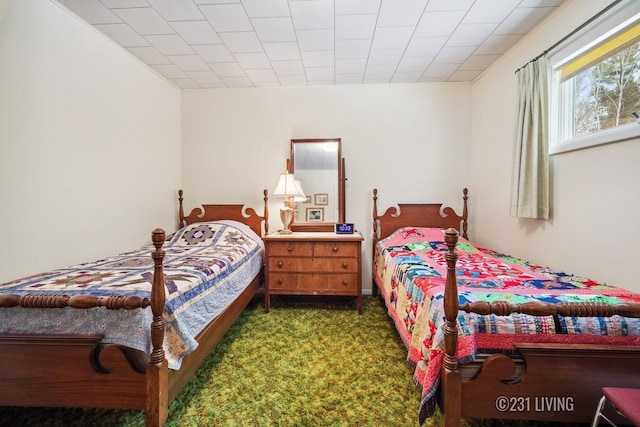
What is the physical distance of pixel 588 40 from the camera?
1708 mm

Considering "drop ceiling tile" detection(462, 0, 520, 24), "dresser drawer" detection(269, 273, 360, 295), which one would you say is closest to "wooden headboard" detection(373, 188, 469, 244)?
"dresser drawer" detection(269, 273, 360, 295)

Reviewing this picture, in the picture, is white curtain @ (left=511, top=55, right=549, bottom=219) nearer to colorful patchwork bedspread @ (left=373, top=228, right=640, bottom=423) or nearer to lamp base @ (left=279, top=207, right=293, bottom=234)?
colorful patchwork bedspread @ (left=373, top=228, right=640, bottom=423)

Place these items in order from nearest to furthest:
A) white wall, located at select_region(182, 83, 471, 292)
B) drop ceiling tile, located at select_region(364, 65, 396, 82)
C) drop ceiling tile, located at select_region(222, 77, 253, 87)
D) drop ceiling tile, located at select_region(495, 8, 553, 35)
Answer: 1. drop ceiling tile, located at select_region(495, 8, 553, 35)
2. drop ceiling tile, located at select_region(364, 65, 396, 82)
3. drop ceiling tile, located at select_region(222, 77, 253, 87)
4. white wall, located at select_region(182, 83, 471, 292)

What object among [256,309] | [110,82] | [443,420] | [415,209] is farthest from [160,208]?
[443,420]

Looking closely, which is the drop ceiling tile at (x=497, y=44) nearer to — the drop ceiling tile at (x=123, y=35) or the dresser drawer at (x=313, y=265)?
the dresser drawer at (x=313, y=265)

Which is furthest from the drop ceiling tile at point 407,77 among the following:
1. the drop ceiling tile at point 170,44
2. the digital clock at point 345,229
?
the drop ceiling tile at point 170,44

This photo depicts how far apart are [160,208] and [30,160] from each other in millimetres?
1308

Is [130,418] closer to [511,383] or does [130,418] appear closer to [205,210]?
[511,383]

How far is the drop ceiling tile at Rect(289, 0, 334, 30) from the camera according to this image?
Result: 188 cm

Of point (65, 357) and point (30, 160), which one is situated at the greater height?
point (30, 160)

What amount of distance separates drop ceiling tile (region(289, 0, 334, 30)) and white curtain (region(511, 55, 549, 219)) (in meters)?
1.63

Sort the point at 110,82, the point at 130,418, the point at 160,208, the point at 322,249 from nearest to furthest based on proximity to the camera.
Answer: the point at 130,418, the point at 110,82, the point at 322,249, the point at 160,208

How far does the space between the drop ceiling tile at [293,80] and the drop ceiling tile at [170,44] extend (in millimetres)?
934

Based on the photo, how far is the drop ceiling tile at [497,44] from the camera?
226cm
